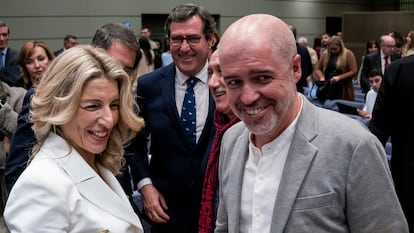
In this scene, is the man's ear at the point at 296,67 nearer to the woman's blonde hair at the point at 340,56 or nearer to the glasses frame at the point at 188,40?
the glasses frame at the point at 188,40

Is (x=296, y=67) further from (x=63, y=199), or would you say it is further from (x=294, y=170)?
(x=63, y=199)

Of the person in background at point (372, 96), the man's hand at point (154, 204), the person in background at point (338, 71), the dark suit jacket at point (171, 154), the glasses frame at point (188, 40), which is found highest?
the glasses frame at point (188, 40)

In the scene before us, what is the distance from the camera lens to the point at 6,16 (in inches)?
444

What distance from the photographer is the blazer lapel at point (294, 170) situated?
1368 mm

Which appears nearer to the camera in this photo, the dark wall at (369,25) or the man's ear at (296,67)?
the man's ear at (296,67)

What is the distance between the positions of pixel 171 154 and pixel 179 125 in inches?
5.5

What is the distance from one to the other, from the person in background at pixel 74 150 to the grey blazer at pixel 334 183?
0.54 meters

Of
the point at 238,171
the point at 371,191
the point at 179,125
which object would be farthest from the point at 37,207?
the point at 179,125

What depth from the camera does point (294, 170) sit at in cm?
139

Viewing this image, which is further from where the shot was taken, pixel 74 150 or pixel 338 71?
pixel 338 71

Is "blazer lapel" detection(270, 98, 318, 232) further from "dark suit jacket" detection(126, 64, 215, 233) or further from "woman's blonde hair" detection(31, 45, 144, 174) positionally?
"dark suit jacket" detection(126, 64, 215, 233)

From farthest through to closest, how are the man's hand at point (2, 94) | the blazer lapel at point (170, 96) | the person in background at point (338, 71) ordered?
1. the person in background at point (338, 71)
2. the man's hand at point (2, 94)
3. the blazer lapel at point (170, 96)

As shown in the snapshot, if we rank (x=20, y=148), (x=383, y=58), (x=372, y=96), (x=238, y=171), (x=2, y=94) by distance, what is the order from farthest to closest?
(x=383, y=58) → (x=372, y=96) → (x=2, y=94) → (x=20, y=148) → (x=238, y=171)

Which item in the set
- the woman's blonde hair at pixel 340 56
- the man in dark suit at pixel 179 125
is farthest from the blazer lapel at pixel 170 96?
the woman's blonde hair at pixel 340 56
